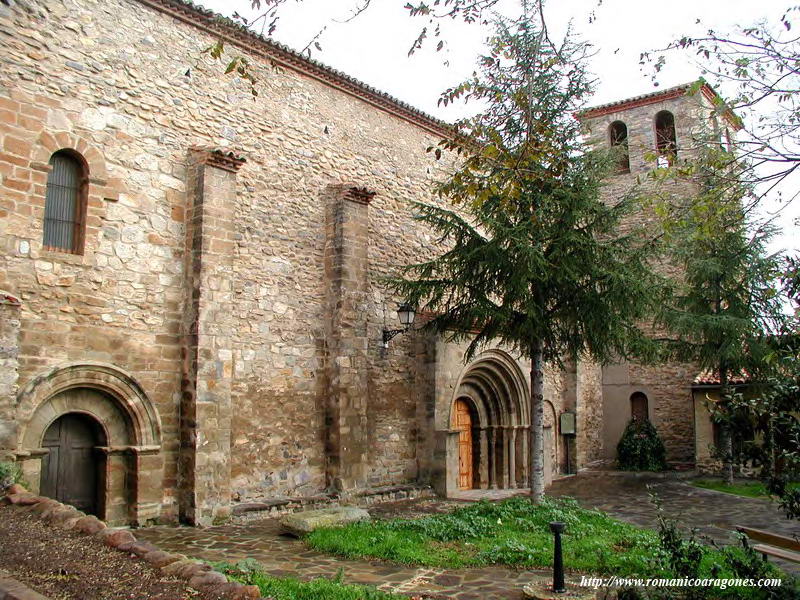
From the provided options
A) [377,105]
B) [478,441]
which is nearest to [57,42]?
[377,105]

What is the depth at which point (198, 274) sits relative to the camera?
1041 centimetres

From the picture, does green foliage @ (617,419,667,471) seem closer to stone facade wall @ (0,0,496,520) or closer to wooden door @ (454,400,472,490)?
wooden door @ (454,400,472,490)

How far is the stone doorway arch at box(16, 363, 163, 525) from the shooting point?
8.92 metres

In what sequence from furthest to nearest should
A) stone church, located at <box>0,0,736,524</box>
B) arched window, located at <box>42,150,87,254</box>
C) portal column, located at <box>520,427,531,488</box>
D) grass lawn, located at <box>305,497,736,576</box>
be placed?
portal column, located at <box>520,427,531,488</box> < arched window, located at <box>42,150,87,254</box> < stone church, located at <box>0,0,736,524</box> < grass lawn, located at <box>305,497,736,576</box>

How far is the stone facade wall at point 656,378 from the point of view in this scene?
21312mm

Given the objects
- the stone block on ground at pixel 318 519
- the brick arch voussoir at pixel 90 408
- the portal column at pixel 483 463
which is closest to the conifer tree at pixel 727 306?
the portal column at pixel 483 463

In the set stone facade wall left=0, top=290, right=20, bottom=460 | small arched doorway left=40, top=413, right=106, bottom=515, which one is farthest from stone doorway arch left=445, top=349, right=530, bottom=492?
stone facade wall left=0, top=290, right=20, bottom=460

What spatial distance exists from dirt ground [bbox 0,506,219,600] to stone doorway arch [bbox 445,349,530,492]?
10899mm

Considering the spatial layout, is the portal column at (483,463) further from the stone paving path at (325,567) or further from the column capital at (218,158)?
the column capital at (218,158)

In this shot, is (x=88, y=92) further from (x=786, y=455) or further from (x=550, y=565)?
(x=786, y=455)

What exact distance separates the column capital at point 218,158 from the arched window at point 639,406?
1675 centimetres

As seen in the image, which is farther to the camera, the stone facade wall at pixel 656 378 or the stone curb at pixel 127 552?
the stone facade wall at pixel 656 378

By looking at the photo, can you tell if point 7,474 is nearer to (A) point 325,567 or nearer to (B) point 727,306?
(A) point 325,567

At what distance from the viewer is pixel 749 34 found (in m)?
6.25
